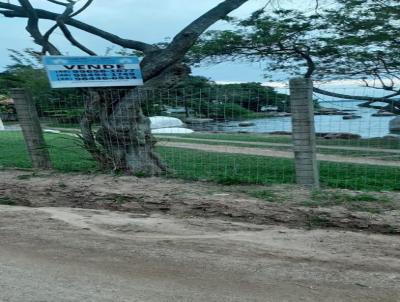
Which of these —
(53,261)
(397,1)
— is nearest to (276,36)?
(397,1)

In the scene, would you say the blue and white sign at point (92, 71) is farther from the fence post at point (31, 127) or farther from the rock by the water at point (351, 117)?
the rock by the water at point (351, 117)

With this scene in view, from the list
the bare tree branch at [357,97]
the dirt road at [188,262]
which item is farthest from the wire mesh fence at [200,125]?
the dirt road at [188,262]

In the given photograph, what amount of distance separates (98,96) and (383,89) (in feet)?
38.4

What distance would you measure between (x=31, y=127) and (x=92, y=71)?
1809 mm

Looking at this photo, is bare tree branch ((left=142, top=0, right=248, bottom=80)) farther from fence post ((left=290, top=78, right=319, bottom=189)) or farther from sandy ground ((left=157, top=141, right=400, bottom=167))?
fence post ((left=290, top=78, right=319, bottom=189))

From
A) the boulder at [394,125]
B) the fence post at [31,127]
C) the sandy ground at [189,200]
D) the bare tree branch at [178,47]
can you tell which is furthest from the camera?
the boulder at [394,125]

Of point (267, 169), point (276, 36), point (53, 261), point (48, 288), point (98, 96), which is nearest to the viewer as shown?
point (48, 288)

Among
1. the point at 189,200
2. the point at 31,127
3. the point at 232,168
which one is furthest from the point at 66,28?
the point at 189,200

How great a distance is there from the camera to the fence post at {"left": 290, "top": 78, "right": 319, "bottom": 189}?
7121 mm

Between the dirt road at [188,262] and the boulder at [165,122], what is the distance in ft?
9.42

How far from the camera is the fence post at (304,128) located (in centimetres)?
712

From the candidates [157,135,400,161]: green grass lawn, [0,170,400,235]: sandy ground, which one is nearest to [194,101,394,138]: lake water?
[0,170,400,235]: sandy ground

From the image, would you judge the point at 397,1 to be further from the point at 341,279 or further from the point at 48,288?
the point at 48,288

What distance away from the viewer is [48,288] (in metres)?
4.31
